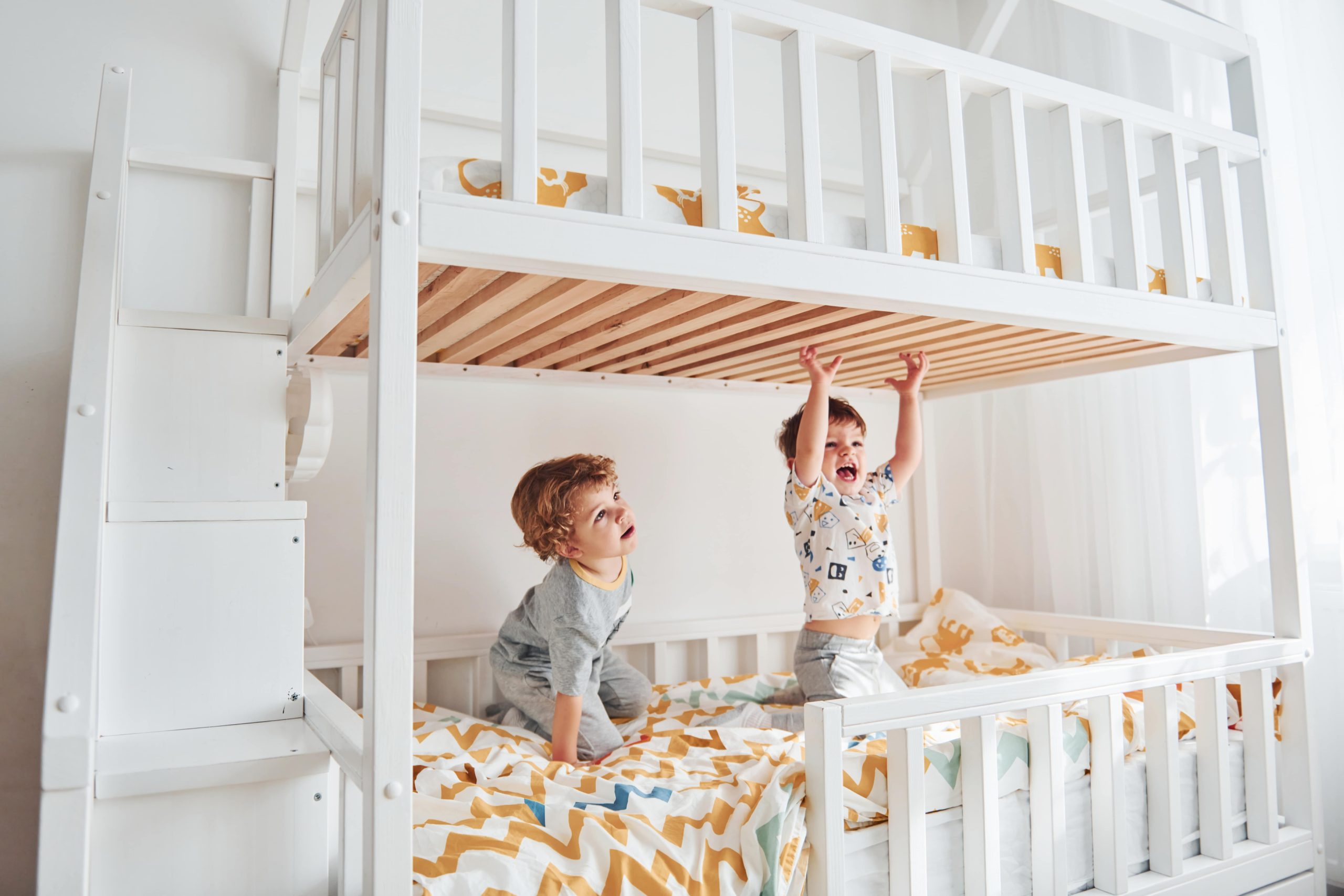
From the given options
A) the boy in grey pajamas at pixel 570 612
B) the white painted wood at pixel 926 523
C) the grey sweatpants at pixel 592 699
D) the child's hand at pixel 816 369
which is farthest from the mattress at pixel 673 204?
the white painted wood at pixel 926 523

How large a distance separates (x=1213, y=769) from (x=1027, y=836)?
0.39m

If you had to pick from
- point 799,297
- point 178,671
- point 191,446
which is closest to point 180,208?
point 191,446

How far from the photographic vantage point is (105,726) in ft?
3.60

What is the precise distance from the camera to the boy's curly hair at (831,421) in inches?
71.6

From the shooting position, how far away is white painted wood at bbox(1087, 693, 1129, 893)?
4.42 ft

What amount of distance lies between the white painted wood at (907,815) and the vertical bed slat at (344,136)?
959mm

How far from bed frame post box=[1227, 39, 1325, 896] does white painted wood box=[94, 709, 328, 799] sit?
162cm

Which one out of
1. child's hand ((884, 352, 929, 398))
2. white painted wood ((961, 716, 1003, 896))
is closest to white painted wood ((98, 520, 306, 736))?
white painted wood ((961, 716, 1003, 896))

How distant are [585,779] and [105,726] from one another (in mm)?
603

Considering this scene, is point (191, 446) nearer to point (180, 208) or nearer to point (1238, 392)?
point (180, 208)

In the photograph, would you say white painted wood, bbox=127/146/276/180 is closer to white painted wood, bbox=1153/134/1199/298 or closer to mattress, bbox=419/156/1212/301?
mattress, bbox=419/156/1212/301

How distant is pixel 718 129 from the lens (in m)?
1.09

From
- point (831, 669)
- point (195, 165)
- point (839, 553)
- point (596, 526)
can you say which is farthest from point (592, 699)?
point (195, 165)

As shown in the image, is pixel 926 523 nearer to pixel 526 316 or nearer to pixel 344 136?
pixel 526 316
